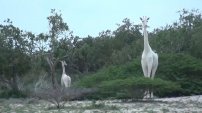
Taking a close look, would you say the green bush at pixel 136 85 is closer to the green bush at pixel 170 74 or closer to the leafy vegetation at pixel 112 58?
the leafy vegetation at pixel 112 58

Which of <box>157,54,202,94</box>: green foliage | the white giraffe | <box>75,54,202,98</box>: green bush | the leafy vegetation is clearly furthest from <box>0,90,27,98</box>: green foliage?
the white giraffe

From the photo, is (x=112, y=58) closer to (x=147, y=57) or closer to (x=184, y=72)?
(x=184, y=72)

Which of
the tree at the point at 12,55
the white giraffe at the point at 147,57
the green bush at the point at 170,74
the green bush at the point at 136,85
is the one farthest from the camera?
the tree at the point at 12,55

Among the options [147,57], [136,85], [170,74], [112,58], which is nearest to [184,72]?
[170,74]

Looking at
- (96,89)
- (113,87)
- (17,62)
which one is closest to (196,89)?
(96,89)

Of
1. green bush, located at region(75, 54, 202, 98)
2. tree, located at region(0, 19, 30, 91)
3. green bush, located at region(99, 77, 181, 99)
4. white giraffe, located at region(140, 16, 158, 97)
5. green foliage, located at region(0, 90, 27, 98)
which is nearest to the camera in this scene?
green bush, located at region(99, 77, 181, 99)

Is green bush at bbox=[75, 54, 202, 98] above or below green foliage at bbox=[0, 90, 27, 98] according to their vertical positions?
above

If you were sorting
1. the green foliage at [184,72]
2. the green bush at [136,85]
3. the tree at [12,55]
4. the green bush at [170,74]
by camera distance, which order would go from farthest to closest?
1. the tree at [12,55]
2. the green foliage at [184,72]
3. the green bush at [170,74]
4. the green bush at [136,85]

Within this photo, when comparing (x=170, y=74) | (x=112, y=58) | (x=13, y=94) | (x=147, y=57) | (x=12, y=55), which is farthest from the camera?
(x=112, y=58)

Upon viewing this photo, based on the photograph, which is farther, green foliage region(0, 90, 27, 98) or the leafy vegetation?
green foliage region(0, 90, 27, 98)

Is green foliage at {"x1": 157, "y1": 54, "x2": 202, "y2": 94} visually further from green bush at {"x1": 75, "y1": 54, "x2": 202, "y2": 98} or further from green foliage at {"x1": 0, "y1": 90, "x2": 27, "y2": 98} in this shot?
green foliage at {"x1": 0, "y1": 90, "x2": 27, "y2": 98}

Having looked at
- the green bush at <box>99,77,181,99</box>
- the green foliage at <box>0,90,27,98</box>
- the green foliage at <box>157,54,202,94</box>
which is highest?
the green foliage at <box>157,54,202,94</box>

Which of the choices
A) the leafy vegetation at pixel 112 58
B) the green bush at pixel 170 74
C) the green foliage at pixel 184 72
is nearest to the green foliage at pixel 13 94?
the leafy vegetation at pixel 112 58

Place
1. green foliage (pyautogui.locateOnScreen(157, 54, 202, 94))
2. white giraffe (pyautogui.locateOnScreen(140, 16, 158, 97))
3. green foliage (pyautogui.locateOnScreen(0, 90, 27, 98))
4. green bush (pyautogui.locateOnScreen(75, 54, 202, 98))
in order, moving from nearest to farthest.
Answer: white giraffe (pyautogui.locateOnScreen(140, 16, 158, 97)) → green bush (pyautogui.locateOnScreen(75, 54, 202, 98)) → green foliage (pyautogui.locateOnScreen(157, 54, 202, 94)) → green foliage (pyautogui.locateOnScreen(0, 90, 27, 98))
